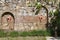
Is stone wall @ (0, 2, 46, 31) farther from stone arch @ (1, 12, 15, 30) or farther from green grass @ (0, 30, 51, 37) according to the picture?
green grass @ (0, 30, 51, 37)

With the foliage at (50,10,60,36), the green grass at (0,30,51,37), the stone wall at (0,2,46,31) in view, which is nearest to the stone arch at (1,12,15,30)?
the stone wall at (0,2,46,31)

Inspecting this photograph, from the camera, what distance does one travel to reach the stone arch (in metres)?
19.1

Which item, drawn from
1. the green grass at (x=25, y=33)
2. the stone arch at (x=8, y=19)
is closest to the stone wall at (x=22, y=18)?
the stone arch at (x=8, y=19)

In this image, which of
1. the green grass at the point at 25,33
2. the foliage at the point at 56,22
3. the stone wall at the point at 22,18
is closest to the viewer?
the green grass at the point at 25,33

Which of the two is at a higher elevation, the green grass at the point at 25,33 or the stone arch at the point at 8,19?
the stone arch at the point at 8,19

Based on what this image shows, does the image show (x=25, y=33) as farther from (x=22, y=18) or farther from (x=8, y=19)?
(x=8, y=19)

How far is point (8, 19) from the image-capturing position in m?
19.1

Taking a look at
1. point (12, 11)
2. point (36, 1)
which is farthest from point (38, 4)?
point (12, 11)

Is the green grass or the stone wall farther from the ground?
the stone wall

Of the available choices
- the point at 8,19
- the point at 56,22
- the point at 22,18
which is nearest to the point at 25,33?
the point at 22,18

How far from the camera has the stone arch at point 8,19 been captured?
19.1 m

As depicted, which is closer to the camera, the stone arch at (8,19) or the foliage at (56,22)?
the foliage at (56,22)

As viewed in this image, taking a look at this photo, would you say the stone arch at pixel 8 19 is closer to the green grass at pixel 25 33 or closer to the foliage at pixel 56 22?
the green grass at pixel 25 33

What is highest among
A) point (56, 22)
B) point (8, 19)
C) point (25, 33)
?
point (8, 19)
